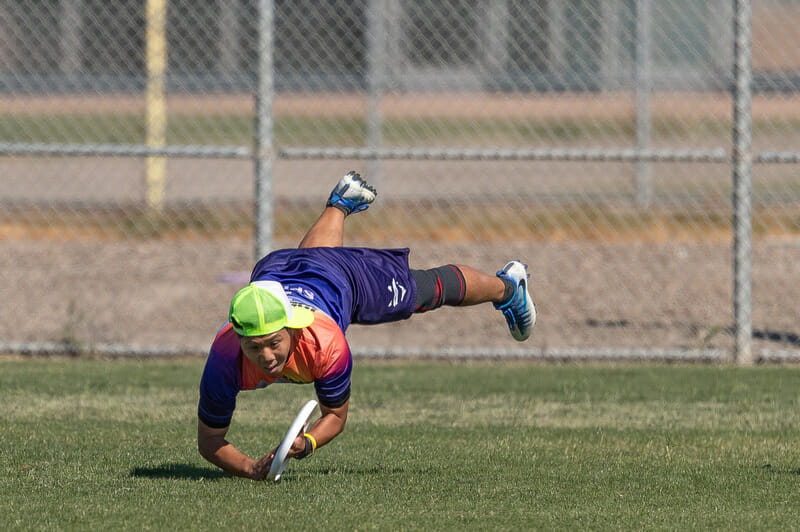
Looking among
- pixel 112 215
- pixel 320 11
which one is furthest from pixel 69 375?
pixel 320 11

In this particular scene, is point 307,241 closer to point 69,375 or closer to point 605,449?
point 605,449

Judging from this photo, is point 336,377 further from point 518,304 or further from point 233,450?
point 518,304

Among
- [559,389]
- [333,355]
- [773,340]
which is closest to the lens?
[333,355]

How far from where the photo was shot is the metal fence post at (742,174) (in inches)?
302

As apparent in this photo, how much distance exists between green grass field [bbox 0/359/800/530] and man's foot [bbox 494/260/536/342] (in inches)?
19.9

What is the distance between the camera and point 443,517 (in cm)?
410

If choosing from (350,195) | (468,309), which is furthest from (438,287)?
(468,309)

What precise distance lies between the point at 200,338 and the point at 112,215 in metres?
4.65

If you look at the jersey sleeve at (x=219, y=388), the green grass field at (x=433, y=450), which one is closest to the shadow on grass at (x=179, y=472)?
the green grass field at (x=433, y=450)

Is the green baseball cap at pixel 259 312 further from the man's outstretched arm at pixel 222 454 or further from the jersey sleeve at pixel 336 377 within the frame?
the man's outstretched arm at pixel 222 454

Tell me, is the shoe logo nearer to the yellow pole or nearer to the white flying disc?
the white flying disc

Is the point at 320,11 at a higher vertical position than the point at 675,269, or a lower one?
higher

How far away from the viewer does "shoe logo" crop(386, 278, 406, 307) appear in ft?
16.9

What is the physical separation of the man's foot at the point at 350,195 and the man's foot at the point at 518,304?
0.76 m
